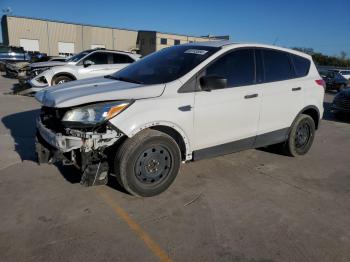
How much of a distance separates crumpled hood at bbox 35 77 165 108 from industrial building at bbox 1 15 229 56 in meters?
45.8

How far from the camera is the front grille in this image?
365 cm

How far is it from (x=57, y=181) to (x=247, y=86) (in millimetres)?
2890

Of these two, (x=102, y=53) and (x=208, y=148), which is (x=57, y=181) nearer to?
(x=208, y=148)

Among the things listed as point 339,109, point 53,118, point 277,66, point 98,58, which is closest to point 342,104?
point 339,109

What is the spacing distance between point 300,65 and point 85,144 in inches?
153

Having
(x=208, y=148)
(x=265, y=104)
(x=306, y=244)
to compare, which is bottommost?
(x=306, y=244)

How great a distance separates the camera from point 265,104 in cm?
480

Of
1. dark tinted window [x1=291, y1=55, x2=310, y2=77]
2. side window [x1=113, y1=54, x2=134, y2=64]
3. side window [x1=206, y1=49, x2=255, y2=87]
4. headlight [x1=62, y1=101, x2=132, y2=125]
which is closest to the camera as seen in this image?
headlight [x1=62, y1=101, x2=132, y2=125]

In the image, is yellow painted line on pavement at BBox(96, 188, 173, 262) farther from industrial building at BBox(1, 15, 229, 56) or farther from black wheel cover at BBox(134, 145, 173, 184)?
industrial building at BBox(1, 15, 229, 56)

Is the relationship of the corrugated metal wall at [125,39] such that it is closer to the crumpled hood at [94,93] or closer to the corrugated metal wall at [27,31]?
the corrugated metal wall at [27,31]

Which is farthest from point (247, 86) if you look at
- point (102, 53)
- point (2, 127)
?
point (102, 53)

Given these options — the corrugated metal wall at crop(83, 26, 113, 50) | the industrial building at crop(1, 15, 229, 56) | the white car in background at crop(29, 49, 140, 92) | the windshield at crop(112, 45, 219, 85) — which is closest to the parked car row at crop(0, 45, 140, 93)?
the white car in background at crop(29, 49, 140, 92)

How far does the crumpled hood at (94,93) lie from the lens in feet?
11.6

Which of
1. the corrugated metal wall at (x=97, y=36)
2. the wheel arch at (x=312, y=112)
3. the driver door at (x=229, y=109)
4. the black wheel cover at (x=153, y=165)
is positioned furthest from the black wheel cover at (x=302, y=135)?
the corrugated metal wall at (x=97, y=36)
